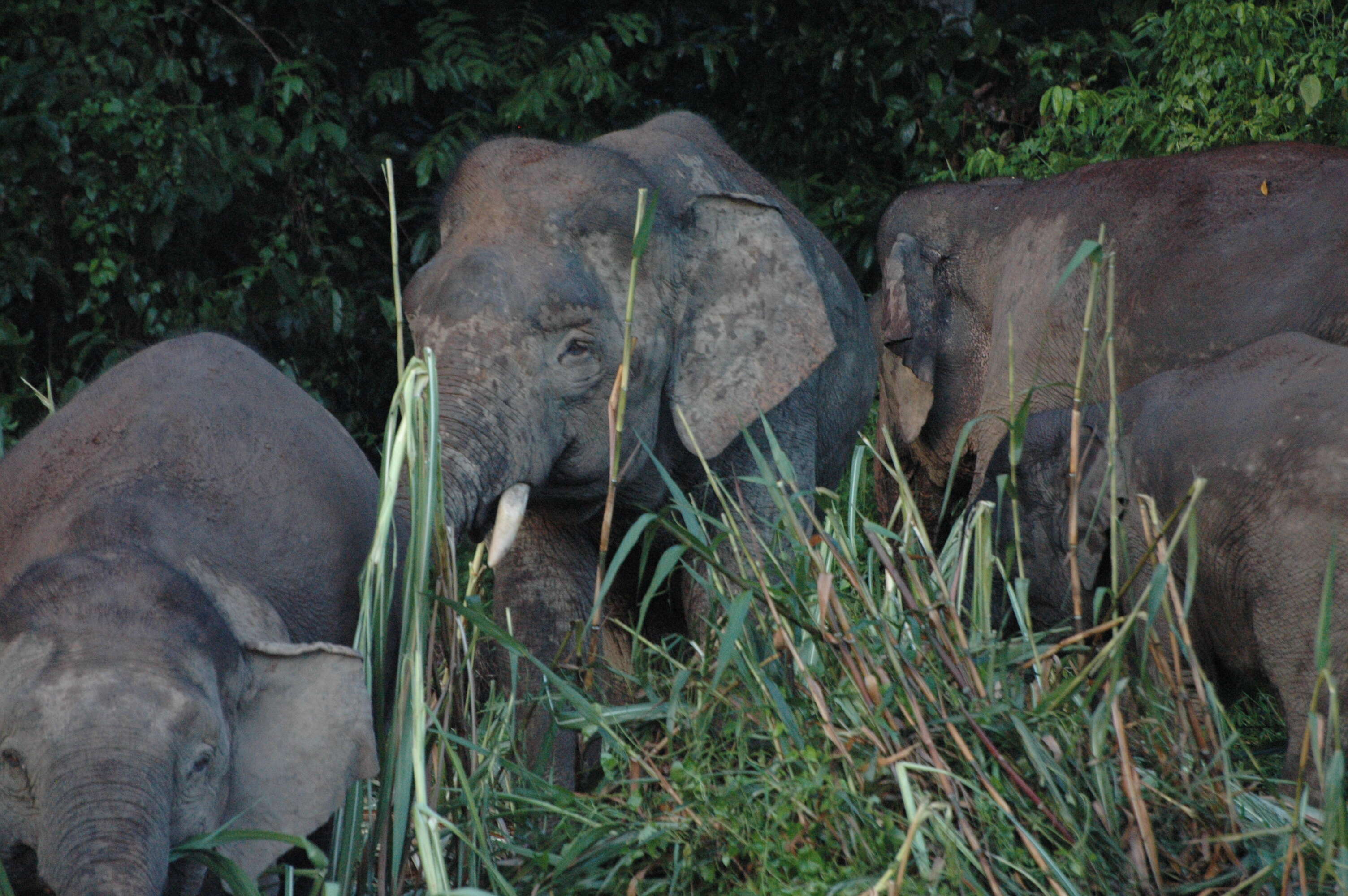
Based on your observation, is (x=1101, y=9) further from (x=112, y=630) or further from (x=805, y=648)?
(x=112, y=630)

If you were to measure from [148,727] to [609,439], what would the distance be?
1711 mm

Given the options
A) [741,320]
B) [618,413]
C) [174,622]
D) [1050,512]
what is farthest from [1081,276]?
[174,622]

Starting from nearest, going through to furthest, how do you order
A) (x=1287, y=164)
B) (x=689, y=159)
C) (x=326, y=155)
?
(x=689, y=159)
(x=1287, y=164)
(x=326, y=155)

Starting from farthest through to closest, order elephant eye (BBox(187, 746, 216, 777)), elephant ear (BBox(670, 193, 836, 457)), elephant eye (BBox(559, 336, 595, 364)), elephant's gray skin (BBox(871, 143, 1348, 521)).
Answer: elephant's gray skin (BBox(871, 143, 1348, 521)), elephant ear (BBox(670, 193, 836, 457)), elephant eye (BBox(559, 336, 595, 364)), elephant eye (BBox(187, 746, 216, 777))

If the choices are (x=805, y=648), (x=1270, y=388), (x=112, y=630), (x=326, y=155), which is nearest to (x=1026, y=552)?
(x=1270, y=388)

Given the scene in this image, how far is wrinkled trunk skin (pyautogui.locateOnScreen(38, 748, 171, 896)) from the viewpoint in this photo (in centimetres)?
199

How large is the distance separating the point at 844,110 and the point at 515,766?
19.3 ft

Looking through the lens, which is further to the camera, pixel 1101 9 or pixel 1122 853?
pixel 1101 9

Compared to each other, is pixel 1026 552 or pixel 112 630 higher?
pixel 112 630

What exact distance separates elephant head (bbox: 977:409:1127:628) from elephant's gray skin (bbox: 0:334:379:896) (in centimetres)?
184

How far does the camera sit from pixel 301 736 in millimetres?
2371

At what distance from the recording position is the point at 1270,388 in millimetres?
3594

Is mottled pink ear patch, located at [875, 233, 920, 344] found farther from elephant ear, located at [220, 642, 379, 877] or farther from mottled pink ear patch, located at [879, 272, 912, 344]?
elephant ear, located at [220, 642, 379, 877]

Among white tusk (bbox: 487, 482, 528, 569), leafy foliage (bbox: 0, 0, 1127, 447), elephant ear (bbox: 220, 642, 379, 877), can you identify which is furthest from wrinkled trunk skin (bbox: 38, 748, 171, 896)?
leafy foliage (bbox: 0, 0, 1127, 447)
